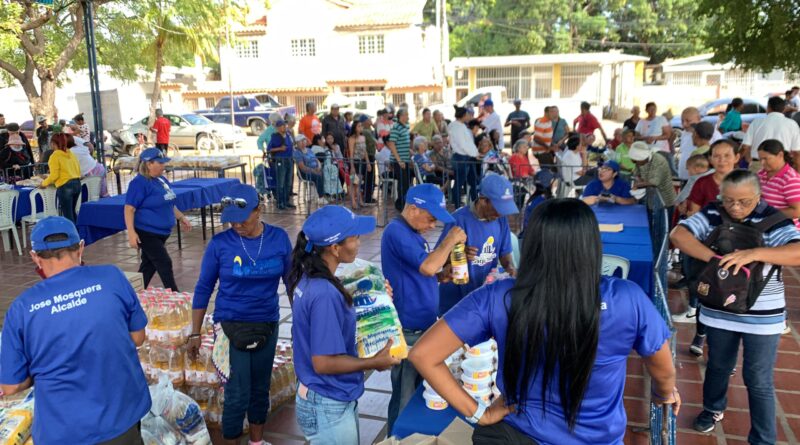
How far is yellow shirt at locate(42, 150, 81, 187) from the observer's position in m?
8.95

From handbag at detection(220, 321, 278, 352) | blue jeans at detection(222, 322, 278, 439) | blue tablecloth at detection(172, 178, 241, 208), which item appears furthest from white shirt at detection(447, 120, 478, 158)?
handbag at detection(220, 321, 278, 352)

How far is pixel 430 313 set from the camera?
366 cm

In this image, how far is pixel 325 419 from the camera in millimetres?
2816

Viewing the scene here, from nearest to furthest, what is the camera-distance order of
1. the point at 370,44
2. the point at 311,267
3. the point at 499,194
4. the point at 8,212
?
the point at 311,267, the point at 499,194, the point at 8,212, the point at 370,44

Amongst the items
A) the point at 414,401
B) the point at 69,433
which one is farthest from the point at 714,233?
the point at 69,433

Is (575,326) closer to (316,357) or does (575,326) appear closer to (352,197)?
(316,357)

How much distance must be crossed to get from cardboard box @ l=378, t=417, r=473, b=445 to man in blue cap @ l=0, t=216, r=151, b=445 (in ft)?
3.91

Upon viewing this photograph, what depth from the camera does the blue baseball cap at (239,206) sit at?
3600 mm

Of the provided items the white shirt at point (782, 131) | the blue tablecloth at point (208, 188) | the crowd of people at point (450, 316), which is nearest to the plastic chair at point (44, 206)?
the blue tablecloth at point (208, 188)

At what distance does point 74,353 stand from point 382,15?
3516cm

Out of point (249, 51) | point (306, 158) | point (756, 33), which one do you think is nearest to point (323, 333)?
point (306, 158)

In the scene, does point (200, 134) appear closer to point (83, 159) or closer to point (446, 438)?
point (83, 159)

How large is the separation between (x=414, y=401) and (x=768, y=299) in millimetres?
2022

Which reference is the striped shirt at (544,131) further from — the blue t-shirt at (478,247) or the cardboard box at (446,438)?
the cardboard box at (446,438)
